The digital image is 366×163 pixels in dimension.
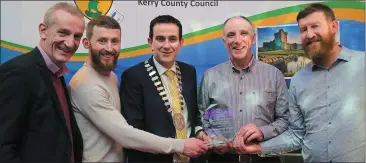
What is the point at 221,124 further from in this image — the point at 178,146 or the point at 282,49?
the point at 282,49

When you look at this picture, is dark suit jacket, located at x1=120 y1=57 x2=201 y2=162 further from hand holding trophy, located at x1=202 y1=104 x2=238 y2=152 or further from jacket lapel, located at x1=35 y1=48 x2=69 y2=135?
jacket lapel, located at x1=35 y1=48 x2=69 y2=135

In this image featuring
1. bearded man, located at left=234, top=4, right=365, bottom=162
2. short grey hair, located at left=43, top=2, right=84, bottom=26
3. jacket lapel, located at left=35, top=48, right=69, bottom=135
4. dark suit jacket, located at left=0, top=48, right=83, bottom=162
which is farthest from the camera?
bearded man, located at left=234, top=4, right=365, bottom=162

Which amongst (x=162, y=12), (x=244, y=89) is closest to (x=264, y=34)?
(x=244, y=89)

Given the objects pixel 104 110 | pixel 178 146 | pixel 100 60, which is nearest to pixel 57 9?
pixel 100 60

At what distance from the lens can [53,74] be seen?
6.34 feet

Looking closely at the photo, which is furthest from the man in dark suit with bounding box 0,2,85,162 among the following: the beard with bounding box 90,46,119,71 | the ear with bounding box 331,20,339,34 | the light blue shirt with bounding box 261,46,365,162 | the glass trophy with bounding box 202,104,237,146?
the ear with bounding box 331,20,339,34

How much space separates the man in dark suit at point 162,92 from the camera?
2.08 meters

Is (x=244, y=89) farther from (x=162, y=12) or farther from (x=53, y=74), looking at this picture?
(x=53, y=74)

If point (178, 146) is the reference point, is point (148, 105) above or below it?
above

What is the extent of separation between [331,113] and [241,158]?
601mm

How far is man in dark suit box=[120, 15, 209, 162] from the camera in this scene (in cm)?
208

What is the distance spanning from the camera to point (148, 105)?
208 centimetres

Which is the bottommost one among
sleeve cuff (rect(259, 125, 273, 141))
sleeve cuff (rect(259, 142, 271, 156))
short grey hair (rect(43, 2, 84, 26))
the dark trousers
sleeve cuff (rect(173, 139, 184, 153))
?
the dark trousers

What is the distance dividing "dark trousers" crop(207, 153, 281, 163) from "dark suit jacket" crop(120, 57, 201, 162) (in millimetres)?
201
